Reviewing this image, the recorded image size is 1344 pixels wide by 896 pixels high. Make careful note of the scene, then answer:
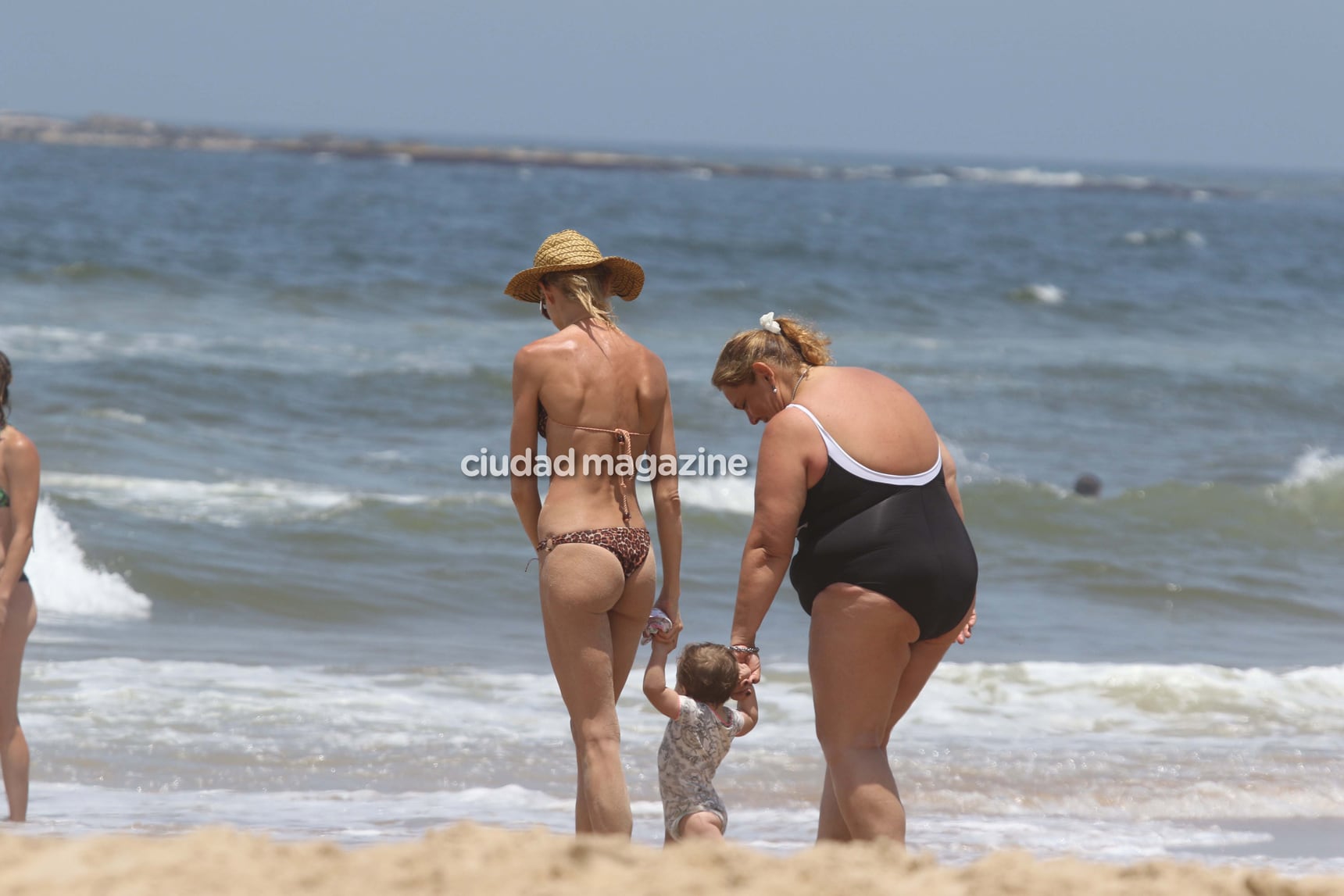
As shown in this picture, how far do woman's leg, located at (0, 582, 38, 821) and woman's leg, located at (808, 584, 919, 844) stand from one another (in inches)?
95.7

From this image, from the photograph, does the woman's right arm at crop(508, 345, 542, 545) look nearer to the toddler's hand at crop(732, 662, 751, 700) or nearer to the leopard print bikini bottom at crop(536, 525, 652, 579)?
the leopard print bikini bottom at crop(536, 525, 652, 579)

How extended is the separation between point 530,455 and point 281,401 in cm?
1101


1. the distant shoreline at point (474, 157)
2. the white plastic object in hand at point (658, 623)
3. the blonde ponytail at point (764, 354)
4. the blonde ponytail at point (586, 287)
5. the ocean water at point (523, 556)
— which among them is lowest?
the ocean water at point (523, 556)

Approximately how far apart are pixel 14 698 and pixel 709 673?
2.21 metres

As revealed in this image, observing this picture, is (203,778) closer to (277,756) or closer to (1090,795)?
(277,756)

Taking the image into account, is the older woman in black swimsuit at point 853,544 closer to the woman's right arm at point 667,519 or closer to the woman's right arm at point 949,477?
the woman's right arm at point 949,477

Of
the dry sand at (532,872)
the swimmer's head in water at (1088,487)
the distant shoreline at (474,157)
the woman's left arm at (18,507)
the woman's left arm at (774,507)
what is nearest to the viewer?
the dry sand at (532,872)

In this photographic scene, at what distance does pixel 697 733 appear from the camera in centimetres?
380

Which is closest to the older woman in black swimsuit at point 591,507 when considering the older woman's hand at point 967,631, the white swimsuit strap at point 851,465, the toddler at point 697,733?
the toddler at point 697,733

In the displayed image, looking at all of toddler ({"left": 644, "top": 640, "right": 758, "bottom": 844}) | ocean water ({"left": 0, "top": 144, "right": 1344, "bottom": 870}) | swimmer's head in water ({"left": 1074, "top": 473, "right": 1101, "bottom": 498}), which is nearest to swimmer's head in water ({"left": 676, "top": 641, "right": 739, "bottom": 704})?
toddler ({"left": 644, "top": 640, "right": 758, "bottom": 844})

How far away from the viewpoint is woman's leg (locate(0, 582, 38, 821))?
4387mm

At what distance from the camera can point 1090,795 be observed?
17.5 ft

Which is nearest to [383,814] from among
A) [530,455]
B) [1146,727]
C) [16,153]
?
[530,455]

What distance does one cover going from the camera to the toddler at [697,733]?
149 inches
